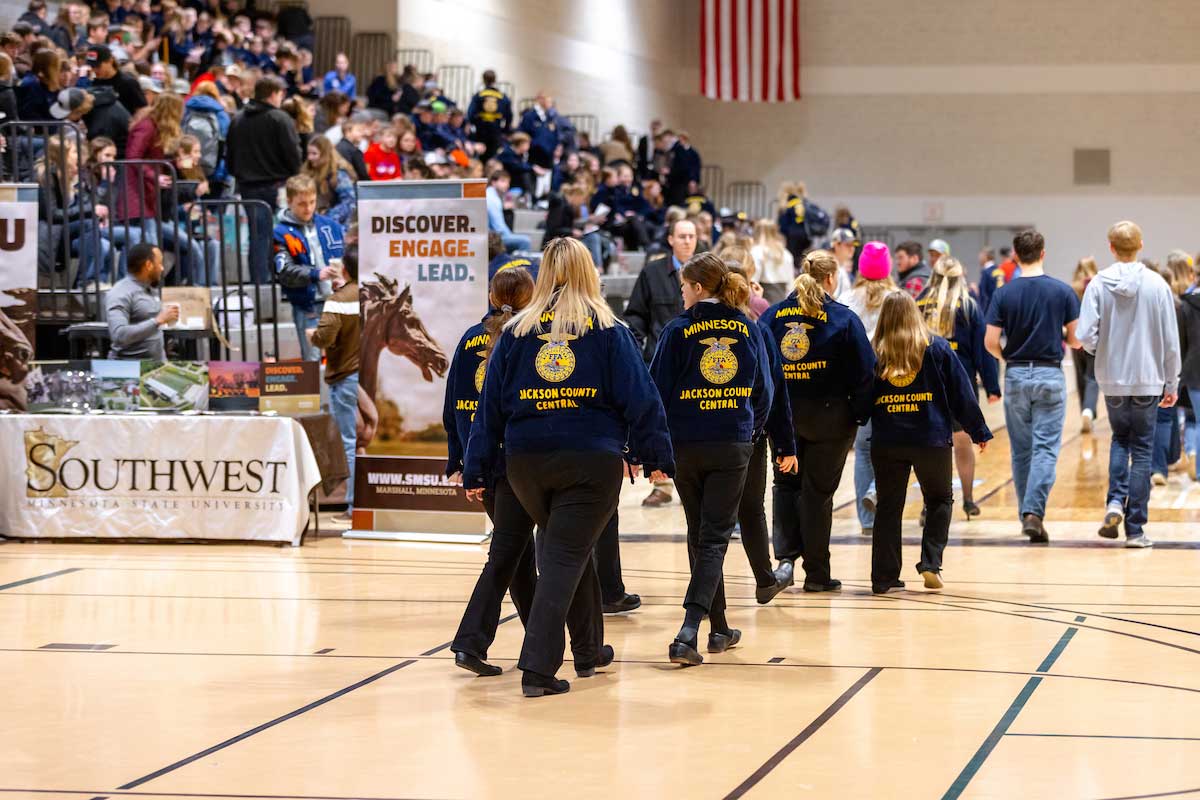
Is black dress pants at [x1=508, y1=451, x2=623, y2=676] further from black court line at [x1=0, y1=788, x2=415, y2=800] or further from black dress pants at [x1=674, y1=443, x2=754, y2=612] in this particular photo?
black court line at [x1=0, y1=788, x2=415, y2=800]

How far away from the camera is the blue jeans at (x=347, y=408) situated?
10.2 metres

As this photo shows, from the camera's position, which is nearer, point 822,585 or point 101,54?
point 822,585

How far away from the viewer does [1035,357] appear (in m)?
9.26

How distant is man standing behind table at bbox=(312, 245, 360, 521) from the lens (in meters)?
9.98

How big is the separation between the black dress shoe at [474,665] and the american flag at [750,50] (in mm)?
24902

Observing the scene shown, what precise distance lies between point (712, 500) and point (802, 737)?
1.38 metres

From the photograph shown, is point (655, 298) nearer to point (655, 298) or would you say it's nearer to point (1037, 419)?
point (655, 298)

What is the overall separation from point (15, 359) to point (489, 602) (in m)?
4.98

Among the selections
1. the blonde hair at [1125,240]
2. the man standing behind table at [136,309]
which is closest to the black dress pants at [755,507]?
the blonde hair at [1125,240]

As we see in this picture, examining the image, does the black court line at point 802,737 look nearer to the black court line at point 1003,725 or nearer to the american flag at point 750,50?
the black court line at point 1003,725

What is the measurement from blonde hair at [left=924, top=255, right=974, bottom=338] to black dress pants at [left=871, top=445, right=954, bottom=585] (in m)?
2.14

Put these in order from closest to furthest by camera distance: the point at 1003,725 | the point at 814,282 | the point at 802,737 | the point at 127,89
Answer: the point at 802,737
the point at 1003,725
the point at 814,282
the point at 127,89

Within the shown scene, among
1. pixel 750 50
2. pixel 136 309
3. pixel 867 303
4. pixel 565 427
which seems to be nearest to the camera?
pixel 565 427

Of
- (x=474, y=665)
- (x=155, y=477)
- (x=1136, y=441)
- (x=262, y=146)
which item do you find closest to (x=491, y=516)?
(x=474, y=665)
